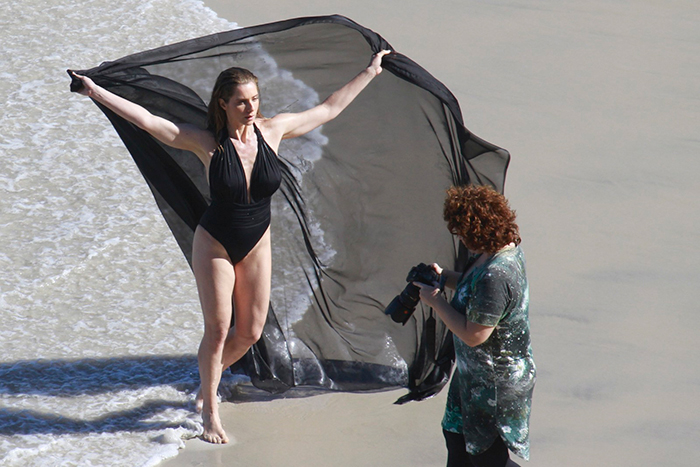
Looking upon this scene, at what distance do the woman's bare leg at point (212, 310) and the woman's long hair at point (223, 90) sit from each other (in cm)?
56

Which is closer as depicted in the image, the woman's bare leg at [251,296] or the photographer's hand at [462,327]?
the photographer's hand at [462,327]

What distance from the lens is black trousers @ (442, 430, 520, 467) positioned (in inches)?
141

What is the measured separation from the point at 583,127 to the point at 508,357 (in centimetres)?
585

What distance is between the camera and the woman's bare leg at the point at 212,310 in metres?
4.27

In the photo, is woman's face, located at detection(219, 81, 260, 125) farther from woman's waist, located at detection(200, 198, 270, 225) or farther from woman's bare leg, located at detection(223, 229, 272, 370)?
woman's bare leg, located at detection(223, 229, 272, 370)

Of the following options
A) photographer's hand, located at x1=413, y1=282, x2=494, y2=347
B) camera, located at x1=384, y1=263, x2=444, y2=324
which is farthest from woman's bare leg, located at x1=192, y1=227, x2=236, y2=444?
photographer's hand, located at x1=413, y1=282, x2=494, y2=347

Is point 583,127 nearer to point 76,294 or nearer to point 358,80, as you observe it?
point 358,80

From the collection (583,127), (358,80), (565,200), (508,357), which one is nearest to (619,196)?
(565,200)

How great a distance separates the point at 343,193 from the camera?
5.16 meters

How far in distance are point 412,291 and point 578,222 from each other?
3812mm

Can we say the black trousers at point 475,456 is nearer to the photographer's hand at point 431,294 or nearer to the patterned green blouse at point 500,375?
the patterned green blouse at point 500,375

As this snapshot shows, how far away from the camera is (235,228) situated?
424 cm

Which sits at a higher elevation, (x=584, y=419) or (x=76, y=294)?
(x=76, y=294)

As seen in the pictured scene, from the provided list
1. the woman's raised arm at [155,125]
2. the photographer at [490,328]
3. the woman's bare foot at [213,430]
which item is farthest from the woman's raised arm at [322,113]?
the woman's bare foot at [213,430]
